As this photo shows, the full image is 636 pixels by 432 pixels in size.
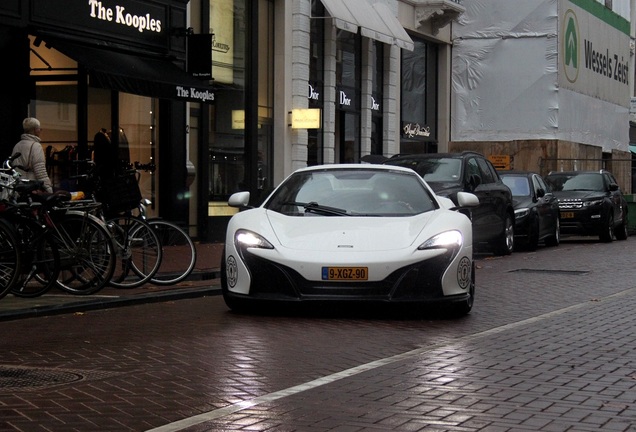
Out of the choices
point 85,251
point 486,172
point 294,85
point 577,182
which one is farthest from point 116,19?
point 577,182

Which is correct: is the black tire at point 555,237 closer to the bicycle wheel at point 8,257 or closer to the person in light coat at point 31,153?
A: the person in light coat at point 31,153

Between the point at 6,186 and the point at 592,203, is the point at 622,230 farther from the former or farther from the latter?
the point at 6,186

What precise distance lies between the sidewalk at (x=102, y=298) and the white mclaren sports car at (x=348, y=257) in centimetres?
145

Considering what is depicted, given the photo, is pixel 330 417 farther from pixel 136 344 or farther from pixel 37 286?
pixel 37 286

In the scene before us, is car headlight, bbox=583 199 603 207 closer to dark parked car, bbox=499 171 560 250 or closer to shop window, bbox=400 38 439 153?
dark parked car, bbox=499 171 560 250

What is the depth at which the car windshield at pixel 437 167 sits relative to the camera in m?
21.2

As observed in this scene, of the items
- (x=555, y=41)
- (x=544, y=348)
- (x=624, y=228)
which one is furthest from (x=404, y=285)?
(x=555, y=41)

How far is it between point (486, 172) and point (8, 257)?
40.0 feet

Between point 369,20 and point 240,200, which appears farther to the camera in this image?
point 369,20

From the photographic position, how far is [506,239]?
22.7 metres

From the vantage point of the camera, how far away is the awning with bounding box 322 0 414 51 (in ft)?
94.8

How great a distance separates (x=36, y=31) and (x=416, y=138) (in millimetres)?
20762

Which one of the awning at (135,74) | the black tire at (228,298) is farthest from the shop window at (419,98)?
the black tire at (228,298)

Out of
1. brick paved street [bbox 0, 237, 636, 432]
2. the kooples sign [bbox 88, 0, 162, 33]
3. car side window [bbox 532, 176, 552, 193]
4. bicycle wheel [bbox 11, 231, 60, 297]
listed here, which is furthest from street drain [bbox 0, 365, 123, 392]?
car side window [bbox 532, 176, 552, 193]
